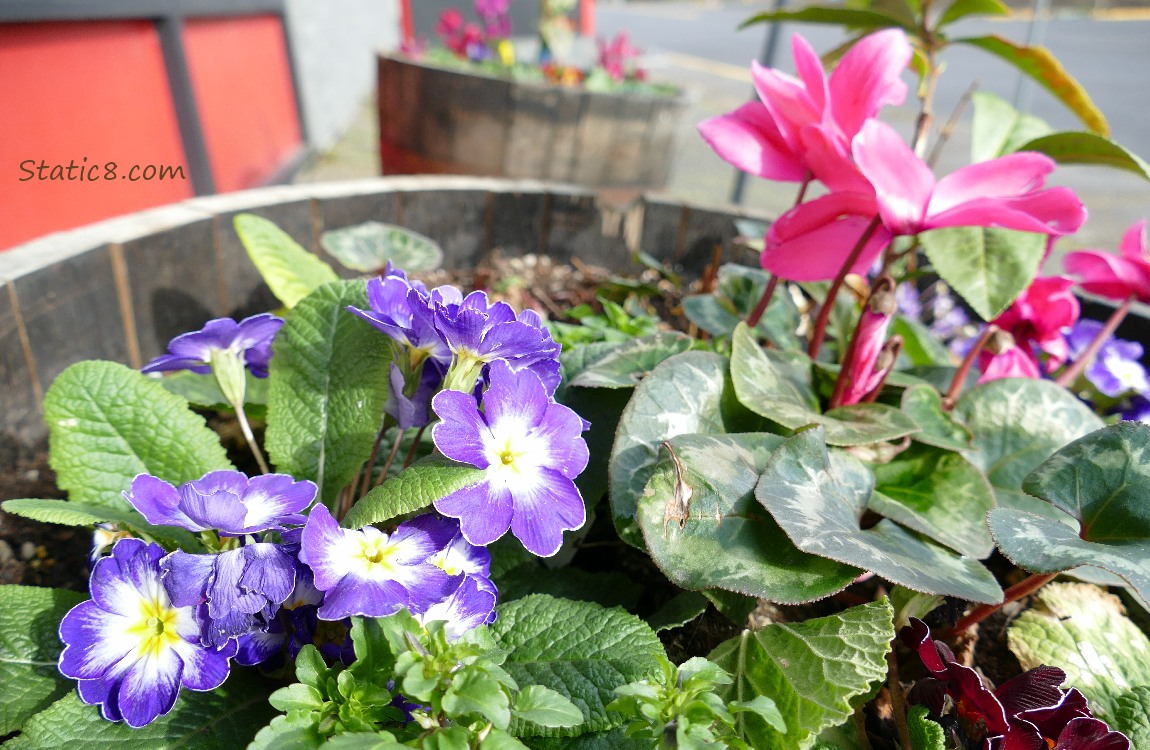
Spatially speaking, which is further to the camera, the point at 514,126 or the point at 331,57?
the point at 331,57

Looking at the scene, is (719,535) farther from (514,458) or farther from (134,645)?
(134,645)

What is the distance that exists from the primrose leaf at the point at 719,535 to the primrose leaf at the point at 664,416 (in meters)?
0.04

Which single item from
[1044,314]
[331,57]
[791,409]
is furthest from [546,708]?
[331,57]

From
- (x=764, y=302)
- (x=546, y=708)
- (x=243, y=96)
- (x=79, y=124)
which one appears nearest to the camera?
(x=546, y=708)

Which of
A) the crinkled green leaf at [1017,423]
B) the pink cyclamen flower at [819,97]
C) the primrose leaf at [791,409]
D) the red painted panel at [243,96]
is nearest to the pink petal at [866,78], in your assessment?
the pink cyclamen flower at [819,97]

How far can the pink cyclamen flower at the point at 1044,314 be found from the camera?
96cm

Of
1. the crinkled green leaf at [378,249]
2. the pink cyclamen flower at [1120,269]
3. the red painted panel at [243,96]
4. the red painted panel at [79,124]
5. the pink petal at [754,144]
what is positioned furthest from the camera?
the red painted panel at [243,96]

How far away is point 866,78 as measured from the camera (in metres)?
0.80

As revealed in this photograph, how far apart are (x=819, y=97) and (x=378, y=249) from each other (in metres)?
0.75

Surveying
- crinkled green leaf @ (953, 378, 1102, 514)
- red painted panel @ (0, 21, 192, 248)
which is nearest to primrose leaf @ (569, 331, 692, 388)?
crinkled green leaf @ (953, 378, 1102, 514)

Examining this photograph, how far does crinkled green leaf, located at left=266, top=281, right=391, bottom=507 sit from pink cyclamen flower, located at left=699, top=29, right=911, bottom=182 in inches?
16.8

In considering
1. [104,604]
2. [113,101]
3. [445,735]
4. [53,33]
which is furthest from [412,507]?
[113,101]

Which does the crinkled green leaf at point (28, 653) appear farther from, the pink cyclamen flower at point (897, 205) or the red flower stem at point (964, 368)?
the red flower stem at point (964, 368)

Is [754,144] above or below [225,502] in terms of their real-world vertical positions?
above
